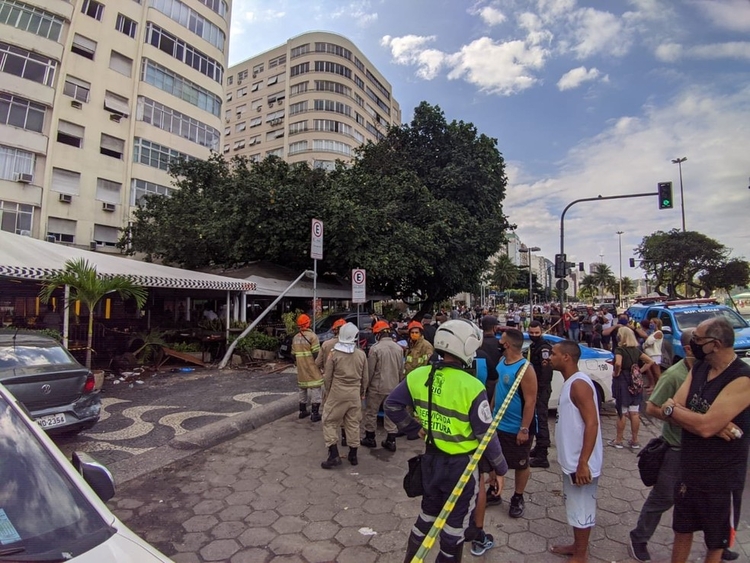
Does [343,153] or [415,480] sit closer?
[415,480]

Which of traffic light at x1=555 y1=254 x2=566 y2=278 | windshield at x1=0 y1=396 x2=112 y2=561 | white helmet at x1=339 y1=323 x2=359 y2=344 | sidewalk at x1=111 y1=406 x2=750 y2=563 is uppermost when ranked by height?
traffic light at x1=555 y1=254 x2=566 y2=278

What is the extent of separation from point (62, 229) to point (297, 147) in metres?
28.6

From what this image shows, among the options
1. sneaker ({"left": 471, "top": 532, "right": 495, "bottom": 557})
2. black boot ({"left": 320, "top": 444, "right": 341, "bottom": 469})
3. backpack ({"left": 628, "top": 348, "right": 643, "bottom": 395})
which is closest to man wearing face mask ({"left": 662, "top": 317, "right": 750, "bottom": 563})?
sneaker ({"left": 471, "top": 532, "right": 495, "bottom": 557})

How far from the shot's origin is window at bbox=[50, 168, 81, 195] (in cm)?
2228

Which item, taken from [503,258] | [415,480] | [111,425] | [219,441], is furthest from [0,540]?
[503,258]

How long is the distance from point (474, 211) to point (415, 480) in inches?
739

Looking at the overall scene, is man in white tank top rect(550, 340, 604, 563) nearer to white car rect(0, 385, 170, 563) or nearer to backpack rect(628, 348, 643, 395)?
white car rect(0, 385, 170, 563)

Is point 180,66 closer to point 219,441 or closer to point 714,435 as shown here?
point 219,441

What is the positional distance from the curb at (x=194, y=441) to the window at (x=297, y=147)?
→ 142 feet

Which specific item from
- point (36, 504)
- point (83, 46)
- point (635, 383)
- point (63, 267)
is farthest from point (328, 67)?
point (36, 504)

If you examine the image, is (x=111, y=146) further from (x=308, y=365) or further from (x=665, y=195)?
(x=665, y=195)

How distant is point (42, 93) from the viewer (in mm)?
21625

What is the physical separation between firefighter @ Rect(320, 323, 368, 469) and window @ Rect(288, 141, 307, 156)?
1755 inches

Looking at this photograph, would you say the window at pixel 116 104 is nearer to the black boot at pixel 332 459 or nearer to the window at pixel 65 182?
the window at pixel 65 182
